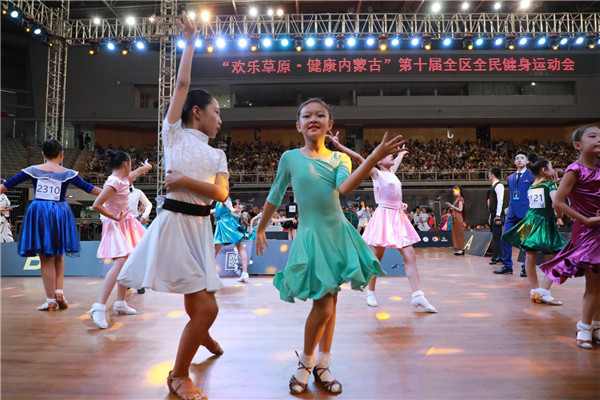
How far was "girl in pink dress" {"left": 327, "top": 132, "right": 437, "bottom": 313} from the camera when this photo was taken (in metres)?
3.95

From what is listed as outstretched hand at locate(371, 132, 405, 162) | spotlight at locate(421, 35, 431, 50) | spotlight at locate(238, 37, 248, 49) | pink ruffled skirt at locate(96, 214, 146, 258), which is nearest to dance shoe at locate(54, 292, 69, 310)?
pink ruffled skirt at locate(96, 214, 146, 258)

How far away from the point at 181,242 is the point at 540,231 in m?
4.04

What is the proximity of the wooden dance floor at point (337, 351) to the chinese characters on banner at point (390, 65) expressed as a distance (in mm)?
18580

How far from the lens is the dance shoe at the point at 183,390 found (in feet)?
6.35

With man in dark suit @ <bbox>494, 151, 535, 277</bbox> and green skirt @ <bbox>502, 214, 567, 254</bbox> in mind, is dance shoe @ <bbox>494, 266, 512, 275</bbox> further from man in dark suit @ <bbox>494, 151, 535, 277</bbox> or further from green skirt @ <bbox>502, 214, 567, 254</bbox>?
green skirt @ <bbox>502, 214, 567, 254</bbox>

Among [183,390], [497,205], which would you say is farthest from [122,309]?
[497,205]

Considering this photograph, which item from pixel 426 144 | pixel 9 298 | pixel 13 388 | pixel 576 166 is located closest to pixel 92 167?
pixel 9 298

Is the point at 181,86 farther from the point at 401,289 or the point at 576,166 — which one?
the point at 401,289

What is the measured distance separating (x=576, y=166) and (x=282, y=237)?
10211mm

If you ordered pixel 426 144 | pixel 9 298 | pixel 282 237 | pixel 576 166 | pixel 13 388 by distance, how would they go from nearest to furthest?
pixel 13 388, pixel 576 166, pixel 9 298, pixel 282 237, pixel 426 144

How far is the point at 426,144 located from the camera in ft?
75.8

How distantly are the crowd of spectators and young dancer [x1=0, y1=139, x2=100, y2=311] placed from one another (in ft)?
50.1

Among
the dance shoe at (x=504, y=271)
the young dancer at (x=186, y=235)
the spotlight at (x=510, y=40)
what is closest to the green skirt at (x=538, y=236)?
the dance shoe at (x=504, y=271)

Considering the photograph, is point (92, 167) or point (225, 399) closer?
point (225, 399)
